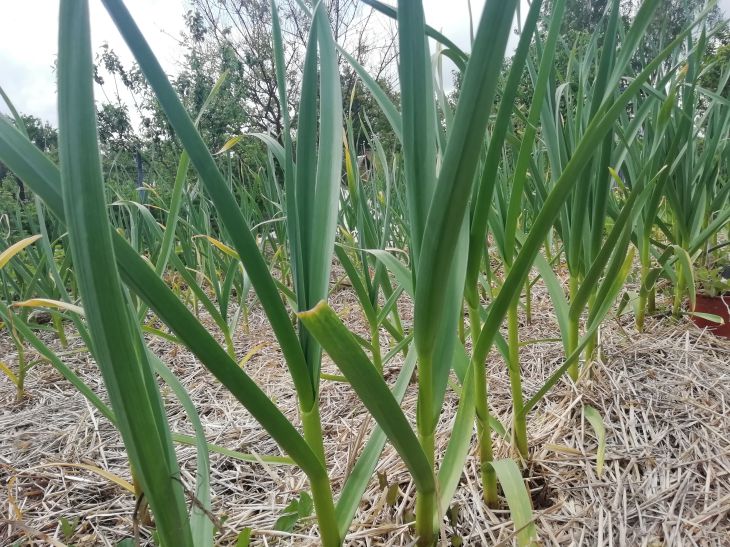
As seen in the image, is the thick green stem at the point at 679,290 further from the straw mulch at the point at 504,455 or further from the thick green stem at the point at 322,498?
the thick green stem at the point at 322,498

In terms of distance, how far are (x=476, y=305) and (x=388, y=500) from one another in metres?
0.24

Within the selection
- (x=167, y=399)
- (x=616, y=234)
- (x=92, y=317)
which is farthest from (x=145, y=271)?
(x=167, y=399)

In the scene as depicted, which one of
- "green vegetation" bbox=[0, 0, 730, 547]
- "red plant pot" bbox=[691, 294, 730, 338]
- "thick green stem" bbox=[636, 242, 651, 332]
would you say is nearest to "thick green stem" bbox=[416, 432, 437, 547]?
"green vegetation" bbox=[0, 0, 730, 547]

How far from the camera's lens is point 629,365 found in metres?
0.80

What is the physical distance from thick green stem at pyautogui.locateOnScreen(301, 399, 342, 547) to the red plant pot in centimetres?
92

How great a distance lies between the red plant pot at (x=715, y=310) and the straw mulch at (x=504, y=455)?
0.03 m

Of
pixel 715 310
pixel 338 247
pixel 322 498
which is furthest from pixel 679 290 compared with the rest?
pixel 322 498

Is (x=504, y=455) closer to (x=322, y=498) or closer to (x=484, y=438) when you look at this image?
(x=484, y=438)

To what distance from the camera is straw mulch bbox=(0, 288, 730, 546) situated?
485 mm

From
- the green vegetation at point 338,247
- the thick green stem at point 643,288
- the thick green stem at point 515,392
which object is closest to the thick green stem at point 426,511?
the green vegetation at point 338,247

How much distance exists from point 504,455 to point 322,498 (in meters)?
0.31

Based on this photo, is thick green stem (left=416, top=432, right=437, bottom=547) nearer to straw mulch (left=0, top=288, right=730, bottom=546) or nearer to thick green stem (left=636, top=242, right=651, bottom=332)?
straw mulch (left=0, top=288, right=730, bottom=546)

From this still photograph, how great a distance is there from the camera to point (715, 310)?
0.96 metres

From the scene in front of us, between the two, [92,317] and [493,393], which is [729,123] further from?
[92,317]
